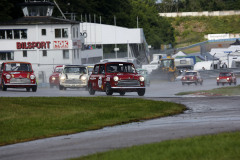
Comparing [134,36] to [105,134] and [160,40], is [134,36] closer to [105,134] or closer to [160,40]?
[160,40]

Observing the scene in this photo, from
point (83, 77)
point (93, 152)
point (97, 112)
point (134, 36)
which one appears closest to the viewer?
point (93, 152)

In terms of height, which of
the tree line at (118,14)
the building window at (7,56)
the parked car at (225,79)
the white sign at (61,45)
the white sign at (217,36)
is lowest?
the parked car at (225,79)

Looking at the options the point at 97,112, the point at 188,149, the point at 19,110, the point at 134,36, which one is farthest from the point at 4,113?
the point at 134,36

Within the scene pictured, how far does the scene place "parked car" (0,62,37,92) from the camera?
34.6 m

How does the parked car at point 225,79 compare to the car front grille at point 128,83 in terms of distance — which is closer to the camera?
the car front grille at point 128,83

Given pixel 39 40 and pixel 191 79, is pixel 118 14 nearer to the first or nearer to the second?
pixel 39 40

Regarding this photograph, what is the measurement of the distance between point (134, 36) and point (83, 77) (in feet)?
166

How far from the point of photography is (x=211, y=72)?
70.1 metres

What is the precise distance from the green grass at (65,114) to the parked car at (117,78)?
14.9ft

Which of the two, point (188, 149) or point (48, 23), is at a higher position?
point (48, 23)

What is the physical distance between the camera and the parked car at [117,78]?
29344mm

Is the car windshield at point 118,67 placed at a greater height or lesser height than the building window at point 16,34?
lesser

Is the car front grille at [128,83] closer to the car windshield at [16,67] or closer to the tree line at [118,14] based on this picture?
the car windshield at [16,67]

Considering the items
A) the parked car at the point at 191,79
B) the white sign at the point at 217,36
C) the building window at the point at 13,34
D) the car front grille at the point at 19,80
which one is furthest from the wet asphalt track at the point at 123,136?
the white sign at the point at 217,36
